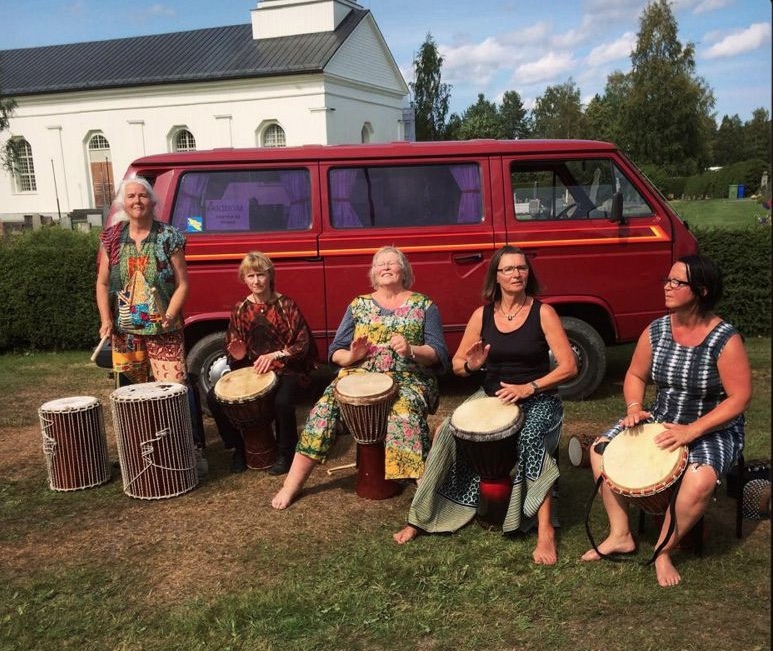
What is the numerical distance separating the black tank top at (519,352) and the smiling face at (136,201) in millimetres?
2213

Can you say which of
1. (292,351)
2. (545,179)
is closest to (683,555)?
(292,351)

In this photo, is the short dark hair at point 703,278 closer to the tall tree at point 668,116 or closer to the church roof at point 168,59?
the church roof at point 168,59

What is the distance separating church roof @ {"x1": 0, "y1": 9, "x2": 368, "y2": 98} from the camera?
3023cm

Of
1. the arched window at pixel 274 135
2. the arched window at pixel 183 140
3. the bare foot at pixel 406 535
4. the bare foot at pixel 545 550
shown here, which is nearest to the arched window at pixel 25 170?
the arched window at pixel 183 140

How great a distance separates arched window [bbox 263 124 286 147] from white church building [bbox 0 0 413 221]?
5 centimetres

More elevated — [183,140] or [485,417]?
[183,140]

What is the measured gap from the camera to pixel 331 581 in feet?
10.8

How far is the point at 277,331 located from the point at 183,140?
97.1 feet

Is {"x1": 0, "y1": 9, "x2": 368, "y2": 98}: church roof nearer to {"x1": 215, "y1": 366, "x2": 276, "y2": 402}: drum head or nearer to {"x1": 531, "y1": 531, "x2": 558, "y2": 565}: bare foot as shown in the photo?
{"x1": 215, "y1": 366, "x2": 276, "y2": 402}: drum head

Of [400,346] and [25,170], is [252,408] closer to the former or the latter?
[400,346]

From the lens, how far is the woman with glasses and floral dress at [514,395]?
357 centimetres

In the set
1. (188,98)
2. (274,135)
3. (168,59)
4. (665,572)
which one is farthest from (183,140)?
(665,572)

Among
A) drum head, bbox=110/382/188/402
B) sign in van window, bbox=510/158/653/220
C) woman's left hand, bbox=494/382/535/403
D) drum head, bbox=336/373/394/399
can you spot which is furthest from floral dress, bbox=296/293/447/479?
sign in van window, bbox=510/158/653/220

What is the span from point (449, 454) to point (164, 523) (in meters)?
1.69
